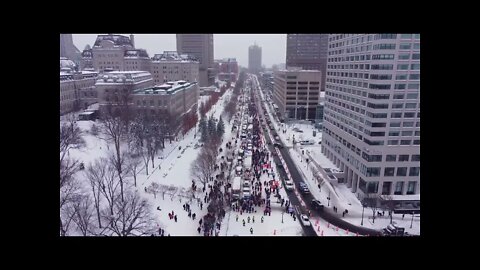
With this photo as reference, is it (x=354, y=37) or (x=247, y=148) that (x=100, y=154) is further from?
(x=354, y=37)

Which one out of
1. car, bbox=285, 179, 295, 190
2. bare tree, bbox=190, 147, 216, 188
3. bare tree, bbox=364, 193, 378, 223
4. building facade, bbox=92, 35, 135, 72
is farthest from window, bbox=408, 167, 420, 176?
building facade, bbox=92, 35, 135, 72

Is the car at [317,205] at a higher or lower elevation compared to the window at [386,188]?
lower

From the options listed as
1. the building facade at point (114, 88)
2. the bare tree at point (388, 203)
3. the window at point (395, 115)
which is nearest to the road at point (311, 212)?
the bare tree at point (388, 203)

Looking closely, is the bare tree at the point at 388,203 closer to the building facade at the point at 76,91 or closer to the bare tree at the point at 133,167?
the bare tree at the point at 133,167

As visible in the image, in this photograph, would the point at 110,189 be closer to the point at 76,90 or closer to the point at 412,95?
the point at 412,95

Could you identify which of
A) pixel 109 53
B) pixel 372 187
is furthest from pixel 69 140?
pixel 109 53
